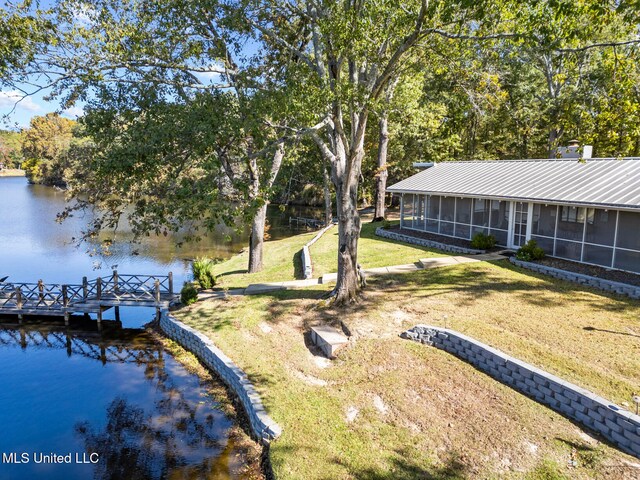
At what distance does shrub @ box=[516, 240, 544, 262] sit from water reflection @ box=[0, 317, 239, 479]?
1359cm

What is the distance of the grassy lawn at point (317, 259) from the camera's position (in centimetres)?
2017

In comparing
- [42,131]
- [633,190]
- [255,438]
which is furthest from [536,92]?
[42,131]

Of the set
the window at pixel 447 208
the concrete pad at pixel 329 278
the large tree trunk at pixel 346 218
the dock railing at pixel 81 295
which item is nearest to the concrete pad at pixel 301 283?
the concrete pad at pixel 329 278

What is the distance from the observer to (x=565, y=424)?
8.58 metres

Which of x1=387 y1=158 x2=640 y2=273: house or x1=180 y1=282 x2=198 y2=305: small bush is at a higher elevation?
x1=387 y1=158 x2=640 y2=273: house

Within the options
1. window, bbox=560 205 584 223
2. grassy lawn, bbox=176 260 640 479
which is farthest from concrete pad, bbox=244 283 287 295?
window, bbox=560 205 584 223

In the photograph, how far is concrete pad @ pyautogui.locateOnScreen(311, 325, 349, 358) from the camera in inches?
470

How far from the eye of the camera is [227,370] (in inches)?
482

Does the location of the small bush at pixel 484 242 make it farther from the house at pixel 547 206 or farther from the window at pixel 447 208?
the window at pixel 447 208

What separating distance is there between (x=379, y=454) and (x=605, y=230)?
13.7 metres

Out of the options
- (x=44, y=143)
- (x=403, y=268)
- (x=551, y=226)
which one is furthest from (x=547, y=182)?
(x=44, y=143)

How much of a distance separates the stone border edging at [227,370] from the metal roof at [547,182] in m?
13.8

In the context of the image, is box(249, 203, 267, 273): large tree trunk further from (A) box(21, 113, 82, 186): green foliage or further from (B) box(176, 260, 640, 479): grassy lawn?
(A) box(21, 113, 82, 186): green foliage

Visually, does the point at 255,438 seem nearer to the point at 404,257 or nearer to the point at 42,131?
the point at 404,257
